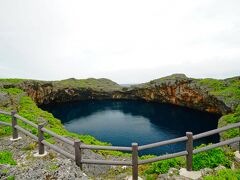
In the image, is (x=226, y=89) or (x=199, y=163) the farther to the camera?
(x=226, y=89)

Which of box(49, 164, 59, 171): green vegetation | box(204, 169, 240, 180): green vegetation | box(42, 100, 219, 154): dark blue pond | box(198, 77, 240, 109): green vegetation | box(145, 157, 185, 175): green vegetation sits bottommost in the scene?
box(42, 100, 219, 154): dark blue pond

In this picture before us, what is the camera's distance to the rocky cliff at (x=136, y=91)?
5506 cm

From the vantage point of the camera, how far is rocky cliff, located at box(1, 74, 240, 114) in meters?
55.1

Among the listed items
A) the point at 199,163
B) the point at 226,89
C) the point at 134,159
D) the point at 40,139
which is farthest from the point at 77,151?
the point at 226,89

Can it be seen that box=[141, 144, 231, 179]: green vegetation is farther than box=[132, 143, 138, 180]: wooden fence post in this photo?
Yes

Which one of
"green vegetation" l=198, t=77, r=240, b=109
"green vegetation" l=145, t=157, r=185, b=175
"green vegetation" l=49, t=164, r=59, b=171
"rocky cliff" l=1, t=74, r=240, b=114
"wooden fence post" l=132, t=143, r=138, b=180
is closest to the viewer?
"green vegetation" l=49, t=164, r=59, b=171

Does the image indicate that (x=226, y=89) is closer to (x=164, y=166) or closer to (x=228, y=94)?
(x=228, y=94)

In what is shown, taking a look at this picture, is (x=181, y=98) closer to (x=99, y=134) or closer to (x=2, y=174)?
(x=99, y=134)

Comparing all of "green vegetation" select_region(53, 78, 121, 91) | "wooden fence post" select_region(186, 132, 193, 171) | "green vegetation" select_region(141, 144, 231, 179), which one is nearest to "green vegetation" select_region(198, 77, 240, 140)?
"green vegetation" select_region(141, 144, 231, 179)

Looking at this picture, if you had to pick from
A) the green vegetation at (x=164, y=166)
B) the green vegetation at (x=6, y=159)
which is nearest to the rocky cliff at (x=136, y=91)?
the green vegetation at (x=164, y=166)

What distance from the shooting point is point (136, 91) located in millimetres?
83000

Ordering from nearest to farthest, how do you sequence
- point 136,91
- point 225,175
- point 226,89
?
point 225,175, point 226,89, point 136,91

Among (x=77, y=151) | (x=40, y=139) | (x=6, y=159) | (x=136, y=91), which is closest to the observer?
(x=77, y=151)

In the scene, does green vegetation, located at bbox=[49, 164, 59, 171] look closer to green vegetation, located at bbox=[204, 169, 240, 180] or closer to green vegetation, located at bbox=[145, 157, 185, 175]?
green vegetation, located at bbox=[145, 157, 185, 175]
